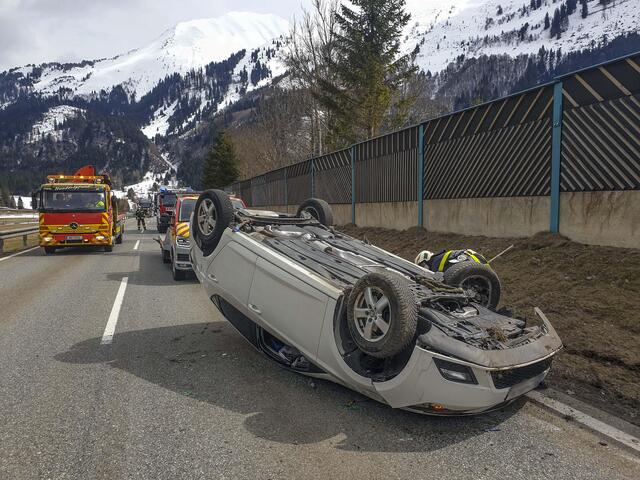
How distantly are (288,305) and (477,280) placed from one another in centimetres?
185

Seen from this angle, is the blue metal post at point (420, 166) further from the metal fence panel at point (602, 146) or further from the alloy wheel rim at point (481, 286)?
the alloy wheel rim at point (481, 286)

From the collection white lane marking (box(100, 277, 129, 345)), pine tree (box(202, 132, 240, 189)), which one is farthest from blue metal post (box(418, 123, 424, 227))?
pine tree (box(202, 132, 240, 189))

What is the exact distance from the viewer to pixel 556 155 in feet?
25.9

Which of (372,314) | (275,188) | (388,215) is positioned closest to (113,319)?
(372,314)

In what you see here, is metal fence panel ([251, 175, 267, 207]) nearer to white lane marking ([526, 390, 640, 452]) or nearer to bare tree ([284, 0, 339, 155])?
bare tree ([284, 0, 339, 155])

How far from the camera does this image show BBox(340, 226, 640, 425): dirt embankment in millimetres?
4332

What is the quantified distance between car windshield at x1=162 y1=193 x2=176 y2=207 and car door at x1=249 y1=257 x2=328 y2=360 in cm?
2517

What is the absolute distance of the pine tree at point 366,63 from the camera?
87.6 ft

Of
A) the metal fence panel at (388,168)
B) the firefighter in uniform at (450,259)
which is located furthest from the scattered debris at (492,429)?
the metal fence panel at (388,168)

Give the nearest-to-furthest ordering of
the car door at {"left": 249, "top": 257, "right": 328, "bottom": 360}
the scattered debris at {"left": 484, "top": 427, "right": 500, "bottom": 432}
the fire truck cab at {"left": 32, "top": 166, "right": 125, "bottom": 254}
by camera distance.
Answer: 1. the scattered debris at {"left": 484, "top": 427, "right": 500, "bottom": 432}
2. the car door at {"left": 249, "top": 257, "right": 328, "bottom": 360}
3. the fire truck cab at {"left": 32, "top": 166, "right": 125, "bottom": 254}

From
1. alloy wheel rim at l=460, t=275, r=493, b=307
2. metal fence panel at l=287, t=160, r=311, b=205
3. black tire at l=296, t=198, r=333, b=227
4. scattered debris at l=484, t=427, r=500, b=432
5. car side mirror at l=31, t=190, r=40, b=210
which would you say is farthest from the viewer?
metal fence panel at l=287, t=160, r=311, b=205

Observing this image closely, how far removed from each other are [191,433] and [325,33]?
3116 cm

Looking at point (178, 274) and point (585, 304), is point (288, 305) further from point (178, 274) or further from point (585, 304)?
point (178, 274)

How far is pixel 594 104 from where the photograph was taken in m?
7.25
